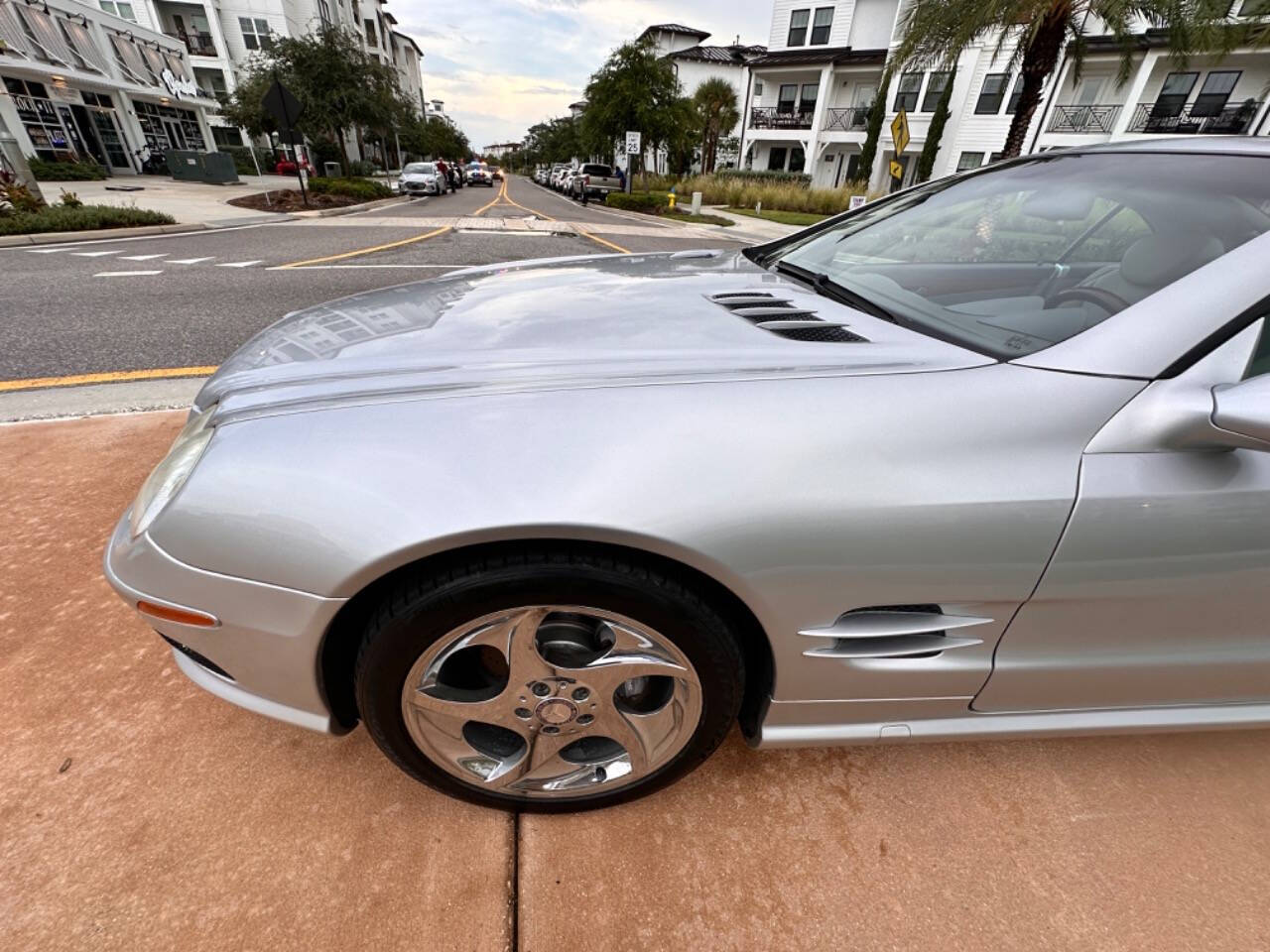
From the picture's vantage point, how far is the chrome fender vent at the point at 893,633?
3.76 ft

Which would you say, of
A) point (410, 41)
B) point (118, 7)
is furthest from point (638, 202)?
point (410, 41)

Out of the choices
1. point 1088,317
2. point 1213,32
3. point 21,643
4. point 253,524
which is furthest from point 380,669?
point 1213,32

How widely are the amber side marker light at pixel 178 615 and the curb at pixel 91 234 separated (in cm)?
1098

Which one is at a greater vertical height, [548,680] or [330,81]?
[330,81]

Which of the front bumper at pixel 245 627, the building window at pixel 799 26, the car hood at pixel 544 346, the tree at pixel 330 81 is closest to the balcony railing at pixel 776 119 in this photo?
the building window at pixel 799 26

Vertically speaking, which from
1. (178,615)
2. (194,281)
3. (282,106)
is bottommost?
(194,281)

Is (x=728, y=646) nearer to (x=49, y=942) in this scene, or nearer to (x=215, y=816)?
(x=215, y=816)

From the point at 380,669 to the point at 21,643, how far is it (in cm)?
142

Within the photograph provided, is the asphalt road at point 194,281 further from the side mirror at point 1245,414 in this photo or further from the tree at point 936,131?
the tree at point 936,131

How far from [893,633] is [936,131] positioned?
30.7 m

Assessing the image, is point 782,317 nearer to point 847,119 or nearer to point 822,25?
point 847,119

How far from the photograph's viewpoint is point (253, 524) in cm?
106

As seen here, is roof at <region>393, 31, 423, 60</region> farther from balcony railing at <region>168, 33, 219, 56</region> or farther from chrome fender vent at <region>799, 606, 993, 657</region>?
chrome fender vent at <region>799, 606, 993, 657</region>

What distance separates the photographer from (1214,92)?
22516mm
